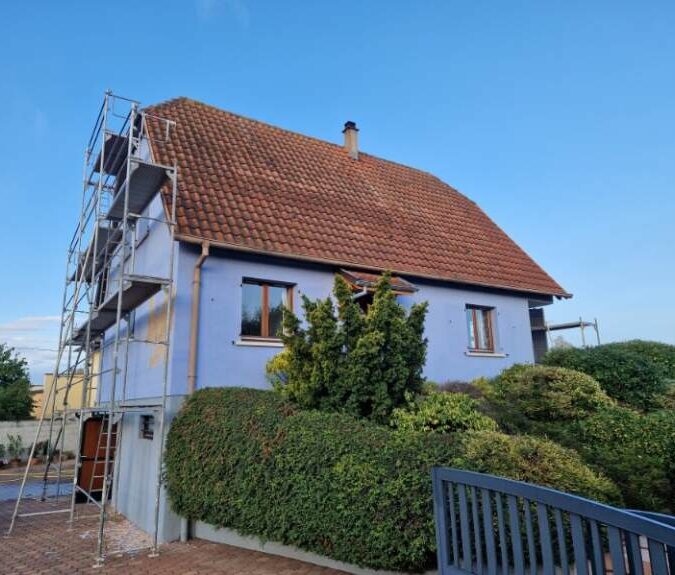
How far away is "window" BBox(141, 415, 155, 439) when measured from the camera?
9.65m

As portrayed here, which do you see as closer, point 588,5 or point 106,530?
point 106,530

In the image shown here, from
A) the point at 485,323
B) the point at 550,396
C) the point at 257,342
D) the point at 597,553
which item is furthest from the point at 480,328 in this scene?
the point at 597,553

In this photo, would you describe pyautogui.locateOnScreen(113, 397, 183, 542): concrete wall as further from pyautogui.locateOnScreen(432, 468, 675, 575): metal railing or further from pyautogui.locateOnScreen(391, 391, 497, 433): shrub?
pyautogui.locateOnScreen(432, 468, 675, 575): metal railing

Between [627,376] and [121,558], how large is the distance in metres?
11.2

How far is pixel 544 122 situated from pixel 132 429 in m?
13.8

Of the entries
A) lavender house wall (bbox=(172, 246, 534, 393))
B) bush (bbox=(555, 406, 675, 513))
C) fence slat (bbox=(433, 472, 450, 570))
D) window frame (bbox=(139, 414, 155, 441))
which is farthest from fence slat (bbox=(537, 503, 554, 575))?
window frame (bbox=(139, 414, 155, 441))

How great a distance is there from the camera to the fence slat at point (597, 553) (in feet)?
9.95

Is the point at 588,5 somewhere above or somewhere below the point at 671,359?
above

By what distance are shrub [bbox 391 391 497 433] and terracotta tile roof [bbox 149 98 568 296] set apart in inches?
189

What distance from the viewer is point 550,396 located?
A: 32.3ft

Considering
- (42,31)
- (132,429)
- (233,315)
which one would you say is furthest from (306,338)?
(42,31)

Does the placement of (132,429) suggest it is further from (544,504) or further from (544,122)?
(544,122)

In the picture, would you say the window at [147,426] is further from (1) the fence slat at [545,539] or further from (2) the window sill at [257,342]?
(1) the fence slat at [545,539]

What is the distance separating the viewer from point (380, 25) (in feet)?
40.9
